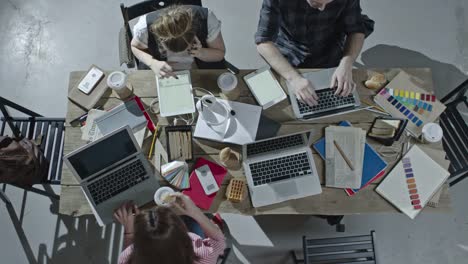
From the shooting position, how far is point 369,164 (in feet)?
5.73

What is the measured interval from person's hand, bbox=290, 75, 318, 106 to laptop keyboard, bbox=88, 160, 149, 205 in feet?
2.71

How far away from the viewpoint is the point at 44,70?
2824mm

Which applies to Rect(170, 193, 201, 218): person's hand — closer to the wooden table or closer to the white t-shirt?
the wooden table

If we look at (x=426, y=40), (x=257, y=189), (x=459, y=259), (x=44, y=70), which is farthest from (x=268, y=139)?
(x=44, y=70)

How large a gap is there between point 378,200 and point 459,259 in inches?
44.1

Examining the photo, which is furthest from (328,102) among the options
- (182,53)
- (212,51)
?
(182,53)

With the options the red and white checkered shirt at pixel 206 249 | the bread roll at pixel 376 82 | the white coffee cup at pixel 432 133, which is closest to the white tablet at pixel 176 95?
the red and white checkered shirt at pixel 206 249

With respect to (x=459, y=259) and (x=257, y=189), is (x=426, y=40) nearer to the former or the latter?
(x=459, y=259)

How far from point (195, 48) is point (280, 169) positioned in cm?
75

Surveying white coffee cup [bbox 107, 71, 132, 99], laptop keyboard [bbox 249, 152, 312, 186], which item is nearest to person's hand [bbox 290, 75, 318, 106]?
laptop keyboard [bbox 249, 152, 312, 186]

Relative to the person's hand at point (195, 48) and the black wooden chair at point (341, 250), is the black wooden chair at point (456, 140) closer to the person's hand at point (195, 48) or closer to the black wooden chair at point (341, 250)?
the black wooden chair at point (341, 250)

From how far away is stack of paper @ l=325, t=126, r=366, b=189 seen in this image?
1.72 meters

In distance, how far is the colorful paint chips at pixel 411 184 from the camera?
1.69m

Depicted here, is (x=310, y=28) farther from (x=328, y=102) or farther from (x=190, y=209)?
(x=190, y=209)
